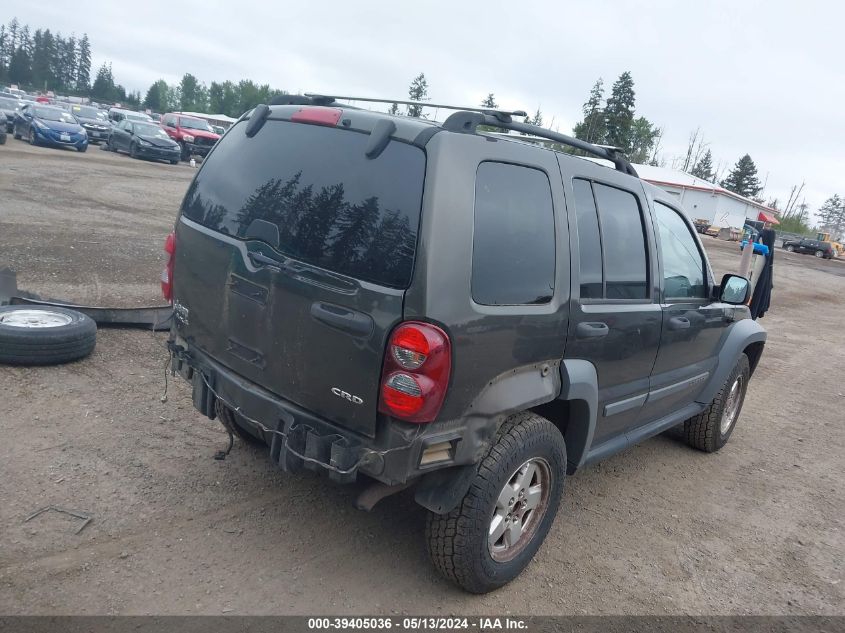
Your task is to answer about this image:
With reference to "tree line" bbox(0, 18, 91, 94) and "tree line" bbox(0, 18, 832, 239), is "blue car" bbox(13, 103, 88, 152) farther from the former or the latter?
"tree line" bbox(0, 18, 91, 94)

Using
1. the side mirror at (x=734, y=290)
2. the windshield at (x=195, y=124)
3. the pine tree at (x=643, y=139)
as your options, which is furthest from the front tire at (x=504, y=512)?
the pine tree at (x=643, y=139)

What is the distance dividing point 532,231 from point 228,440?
97.9 inches

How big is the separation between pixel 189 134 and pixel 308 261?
99.6 ft

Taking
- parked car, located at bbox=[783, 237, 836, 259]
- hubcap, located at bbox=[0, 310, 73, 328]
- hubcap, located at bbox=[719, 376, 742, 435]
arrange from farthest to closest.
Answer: parked car, located at bbox=[783, 237, 836, 259] < hubcap, located at bbox=[719, 376, 742, 435] < hubcap, located at bbox=[0, 310, 73, 328]

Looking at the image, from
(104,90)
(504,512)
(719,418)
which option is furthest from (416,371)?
(104,90)

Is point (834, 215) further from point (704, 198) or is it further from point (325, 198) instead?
point (325, 198)

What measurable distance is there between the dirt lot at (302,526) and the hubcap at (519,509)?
227 mm

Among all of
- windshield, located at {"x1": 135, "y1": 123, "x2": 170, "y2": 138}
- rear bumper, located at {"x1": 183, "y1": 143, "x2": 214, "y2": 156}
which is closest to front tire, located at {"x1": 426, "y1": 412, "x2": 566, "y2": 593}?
windshield, located at {"x1": 135, "y1": 123, "x2": 170, "y2": 138}

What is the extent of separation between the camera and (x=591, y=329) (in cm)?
332

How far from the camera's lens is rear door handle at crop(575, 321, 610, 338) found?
3.26 meters

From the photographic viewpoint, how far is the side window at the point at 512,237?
2.81 m

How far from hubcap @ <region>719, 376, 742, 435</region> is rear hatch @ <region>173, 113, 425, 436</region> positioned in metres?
3.89

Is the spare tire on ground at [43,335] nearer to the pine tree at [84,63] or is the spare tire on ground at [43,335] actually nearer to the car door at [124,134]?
the car door at [124,134]

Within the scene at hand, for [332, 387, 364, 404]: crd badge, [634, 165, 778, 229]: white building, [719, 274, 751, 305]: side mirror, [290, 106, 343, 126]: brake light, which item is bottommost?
[332, 387, 364, 404]: crd badge
